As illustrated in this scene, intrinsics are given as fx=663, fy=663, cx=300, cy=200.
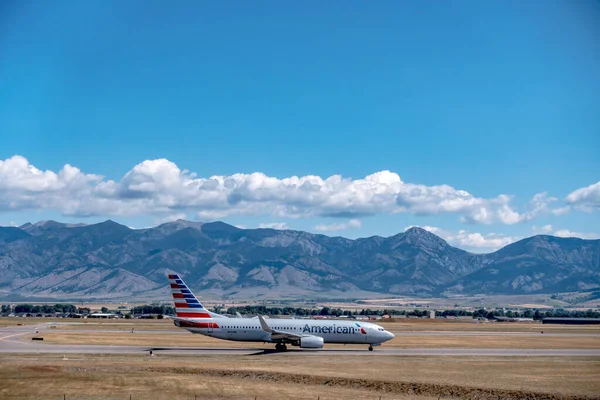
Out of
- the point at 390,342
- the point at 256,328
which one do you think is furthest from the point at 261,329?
the point at 390,342

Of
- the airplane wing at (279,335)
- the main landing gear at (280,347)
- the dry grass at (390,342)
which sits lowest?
the dry grass at (390,342)

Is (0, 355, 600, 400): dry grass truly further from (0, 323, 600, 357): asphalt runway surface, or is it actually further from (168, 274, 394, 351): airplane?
(168, 274, 394, 351): airplane

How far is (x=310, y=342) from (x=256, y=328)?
6.60m

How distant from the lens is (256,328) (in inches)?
2977

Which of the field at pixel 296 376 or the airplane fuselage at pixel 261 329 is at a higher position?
the airplane fuselage at pixel 261 329

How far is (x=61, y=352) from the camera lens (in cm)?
6738

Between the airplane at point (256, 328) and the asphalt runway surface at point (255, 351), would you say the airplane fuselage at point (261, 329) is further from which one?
the asphalt runway surface at point (255, 351)

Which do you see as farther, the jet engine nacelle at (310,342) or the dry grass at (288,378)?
the jet engine nacelle at (310,342)

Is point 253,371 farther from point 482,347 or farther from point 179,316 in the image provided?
point 482,347

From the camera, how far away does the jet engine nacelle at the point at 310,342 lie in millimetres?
73312

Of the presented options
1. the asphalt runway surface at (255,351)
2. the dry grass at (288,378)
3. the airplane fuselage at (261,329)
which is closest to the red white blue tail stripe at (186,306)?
the airplane fuselage at (261,329)

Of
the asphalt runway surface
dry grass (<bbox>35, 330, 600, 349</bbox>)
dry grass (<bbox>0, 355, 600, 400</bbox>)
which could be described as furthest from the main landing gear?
dry grass (<bbox>0, 355, 600, 400</bbox>)

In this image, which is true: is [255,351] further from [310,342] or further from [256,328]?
[310,342]

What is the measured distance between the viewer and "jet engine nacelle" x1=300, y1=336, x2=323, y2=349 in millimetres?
73312
